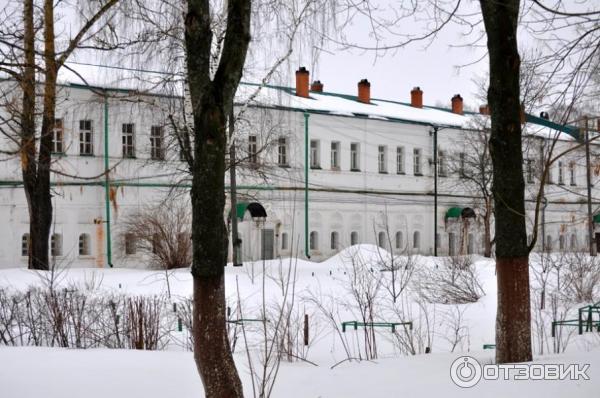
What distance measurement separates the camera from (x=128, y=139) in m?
29.8

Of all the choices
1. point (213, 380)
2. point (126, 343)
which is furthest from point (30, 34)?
point (213, 380)

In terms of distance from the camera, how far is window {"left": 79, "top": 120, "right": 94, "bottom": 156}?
2866 centimetres

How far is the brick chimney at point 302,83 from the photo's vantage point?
121ft

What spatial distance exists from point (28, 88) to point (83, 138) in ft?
63.1

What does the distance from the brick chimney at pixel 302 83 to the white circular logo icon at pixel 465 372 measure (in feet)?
97.9

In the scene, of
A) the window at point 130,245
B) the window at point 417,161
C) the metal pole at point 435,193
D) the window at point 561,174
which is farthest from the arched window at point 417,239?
the window at point 130,245

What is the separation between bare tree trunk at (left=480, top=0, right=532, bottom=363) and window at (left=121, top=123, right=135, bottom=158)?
74.8 ft

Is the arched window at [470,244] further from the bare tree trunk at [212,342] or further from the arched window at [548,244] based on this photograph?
the bare tree trunk at [212,342]

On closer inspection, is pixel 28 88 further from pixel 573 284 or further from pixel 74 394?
pixel 573 284

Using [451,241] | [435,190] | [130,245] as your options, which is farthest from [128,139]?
[451,241]

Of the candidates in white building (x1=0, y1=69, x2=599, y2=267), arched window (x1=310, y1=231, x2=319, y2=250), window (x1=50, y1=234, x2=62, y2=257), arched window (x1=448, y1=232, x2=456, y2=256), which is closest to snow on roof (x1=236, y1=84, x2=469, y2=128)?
white building (x1=0, y1=69, x2=599, y2=267)

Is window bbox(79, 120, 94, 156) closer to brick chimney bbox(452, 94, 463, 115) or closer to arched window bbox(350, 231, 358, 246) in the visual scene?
arched window bbox(350, 231, 358, 246)

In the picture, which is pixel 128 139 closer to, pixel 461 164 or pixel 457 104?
pixel 461 164

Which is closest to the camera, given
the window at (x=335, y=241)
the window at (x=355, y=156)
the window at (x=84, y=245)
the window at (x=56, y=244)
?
the window at (x=56, y=244)
